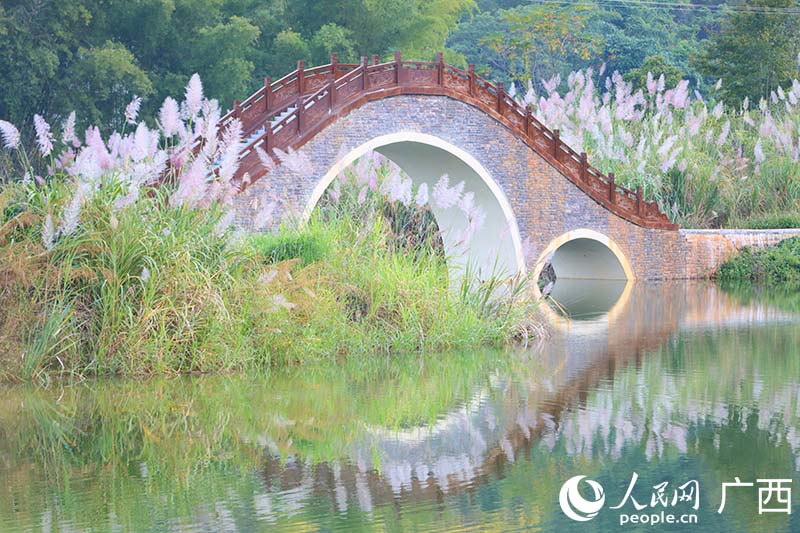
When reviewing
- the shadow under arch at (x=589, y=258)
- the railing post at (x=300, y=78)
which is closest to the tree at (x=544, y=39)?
the shadow under arch at (x=589, y=258)

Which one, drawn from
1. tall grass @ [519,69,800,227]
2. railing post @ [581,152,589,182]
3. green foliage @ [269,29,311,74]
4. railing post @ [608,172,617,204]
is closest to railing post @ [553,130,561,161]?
railing post @ [581,152,589,182]

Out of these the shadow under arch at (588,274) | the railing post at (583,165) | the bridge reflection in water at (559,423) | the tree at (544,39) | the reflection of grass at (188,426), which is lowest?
the bridge reflection in water at (559,423)

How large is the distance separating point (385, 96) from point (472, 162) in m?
2.48

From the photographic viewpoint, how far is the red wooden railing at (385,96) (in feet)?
62.7

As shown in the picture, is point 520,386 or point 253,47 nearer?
point 520,386

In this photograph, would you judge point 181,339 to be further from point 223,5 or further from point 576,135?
point 223,5

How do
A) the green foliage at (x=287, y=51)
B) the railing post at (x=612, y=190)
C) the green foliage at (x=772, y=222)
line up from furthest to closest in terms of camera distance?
the green foliage at (x=287, y=51) < the green foliage at (x=772, y=222) < the railing post at (x=612, y=190)

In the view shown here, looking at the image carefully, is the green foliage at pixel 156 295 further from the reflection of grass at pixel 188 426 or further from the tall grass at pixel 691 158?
the tall grass at pixel 691 158

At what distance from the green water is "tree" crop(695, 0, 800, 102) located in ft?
76.7

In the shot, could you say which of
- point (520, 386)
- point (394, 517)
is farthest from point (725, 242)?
point (394, 517)

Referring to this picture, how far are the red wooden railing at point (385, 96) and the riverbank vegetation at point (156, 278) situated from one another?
4.61 meters

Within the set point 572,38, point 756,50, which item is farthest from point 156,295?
point 572,38

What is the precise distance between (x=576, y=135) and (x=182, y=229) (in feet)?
57.3

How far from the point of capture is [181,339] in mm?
11547
